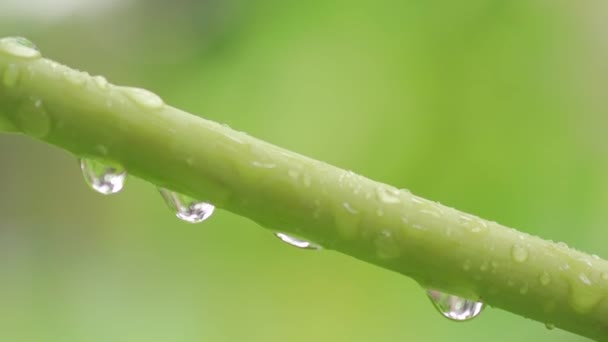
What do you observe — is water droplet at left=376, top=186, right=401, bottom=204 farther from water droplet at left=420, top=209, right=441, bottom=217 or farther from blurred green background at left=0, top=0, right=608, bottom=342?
blurred green background at left=0, top=0, right=608, bottom=342

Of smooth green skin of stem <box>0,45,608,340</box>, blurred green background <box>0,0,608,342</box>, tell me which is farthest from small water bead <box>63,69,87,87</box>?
blurred green background <box>0,0,608,342</box>

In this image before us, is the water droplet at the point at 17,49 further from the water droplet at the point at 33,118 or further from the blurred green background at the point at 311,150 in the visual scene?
the blurred green background at the point at 311,150

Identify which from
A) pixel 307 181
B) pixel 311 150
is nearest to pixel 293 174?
pixel 307 181

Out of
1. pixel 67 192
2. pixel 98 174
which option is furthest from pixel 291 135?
pixel 98 174

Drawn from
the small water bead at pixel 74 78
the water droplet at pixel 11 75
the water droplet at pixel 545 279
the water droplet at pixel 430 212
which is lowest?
the water droplet at pixel 545 279

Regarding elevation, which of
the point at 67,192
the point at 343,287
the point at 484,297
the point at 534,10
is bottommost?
the point at 484,297

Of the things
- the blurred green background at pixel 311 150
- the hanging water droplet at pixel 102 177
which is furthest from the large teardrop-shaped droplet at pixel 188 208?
the blurred green background at pixel 311 150

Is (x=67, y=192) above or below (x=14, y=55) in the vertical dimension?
above

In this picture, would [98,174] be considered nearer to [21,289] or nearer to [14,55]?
[14,55]
